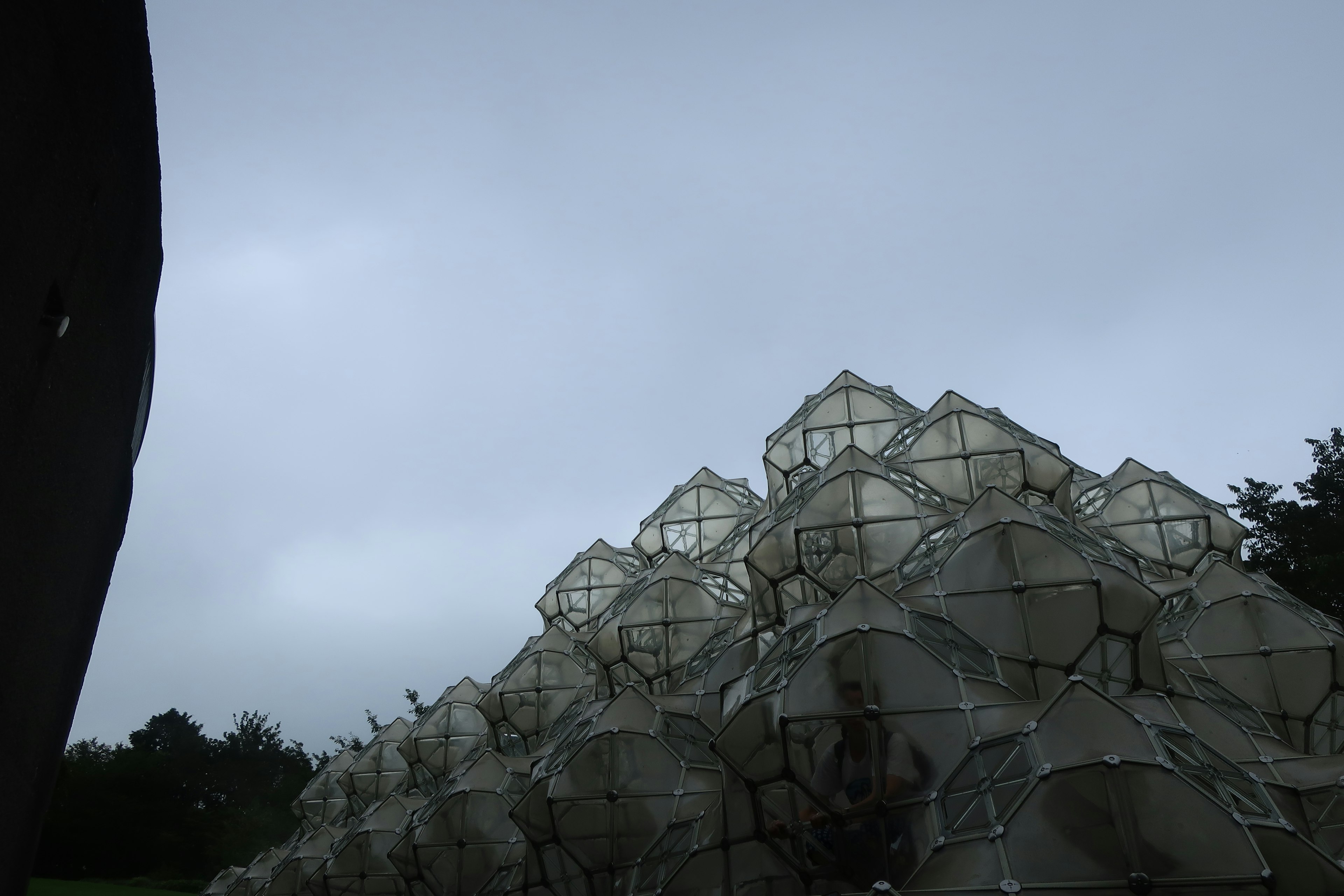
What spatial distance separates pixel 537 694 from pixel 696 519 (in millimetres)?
7028

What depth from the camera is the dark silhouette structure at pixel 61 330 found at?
14.3 ft

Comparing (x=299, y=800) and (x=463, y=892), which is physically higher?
(x=299, y=800)

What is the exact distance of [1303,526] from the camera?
30844 millimetres

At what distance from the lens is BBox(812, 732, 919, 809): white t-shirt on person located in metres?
9.25

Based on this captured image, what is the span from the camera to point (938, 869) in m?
7.83

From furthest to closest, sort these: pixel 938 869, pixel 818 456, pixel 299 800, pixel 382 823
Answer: pixel 299 800
pixel 818 456
pixel 382 823
pixel 938 869

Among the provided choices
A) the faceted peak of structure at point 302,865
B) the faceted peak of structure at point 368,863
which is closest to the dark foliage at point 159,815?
the faceted peak of structure at point 302,865

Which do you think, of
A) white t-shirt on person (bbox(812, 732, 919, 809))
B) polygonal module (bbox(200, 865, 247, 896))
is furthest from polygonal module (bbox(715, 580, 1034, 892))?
polygonal module (bbox(200, 865, 247, 896))

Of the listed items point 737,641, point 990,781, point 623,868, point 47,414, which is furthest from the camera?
point 737,641

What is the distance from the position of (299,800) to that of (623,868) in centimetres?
2004

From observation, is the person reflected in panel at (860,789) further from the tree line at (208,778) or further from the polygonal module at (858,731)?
the tree line at (208,778)

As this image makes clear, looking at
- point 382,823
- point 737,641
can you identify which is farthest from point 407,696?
point 737,641

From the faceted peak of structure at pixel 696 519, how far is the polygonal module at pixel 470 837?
28.7ft

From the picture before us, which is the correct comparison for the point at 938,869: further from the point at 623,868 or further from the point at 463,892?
the point at 463,892
